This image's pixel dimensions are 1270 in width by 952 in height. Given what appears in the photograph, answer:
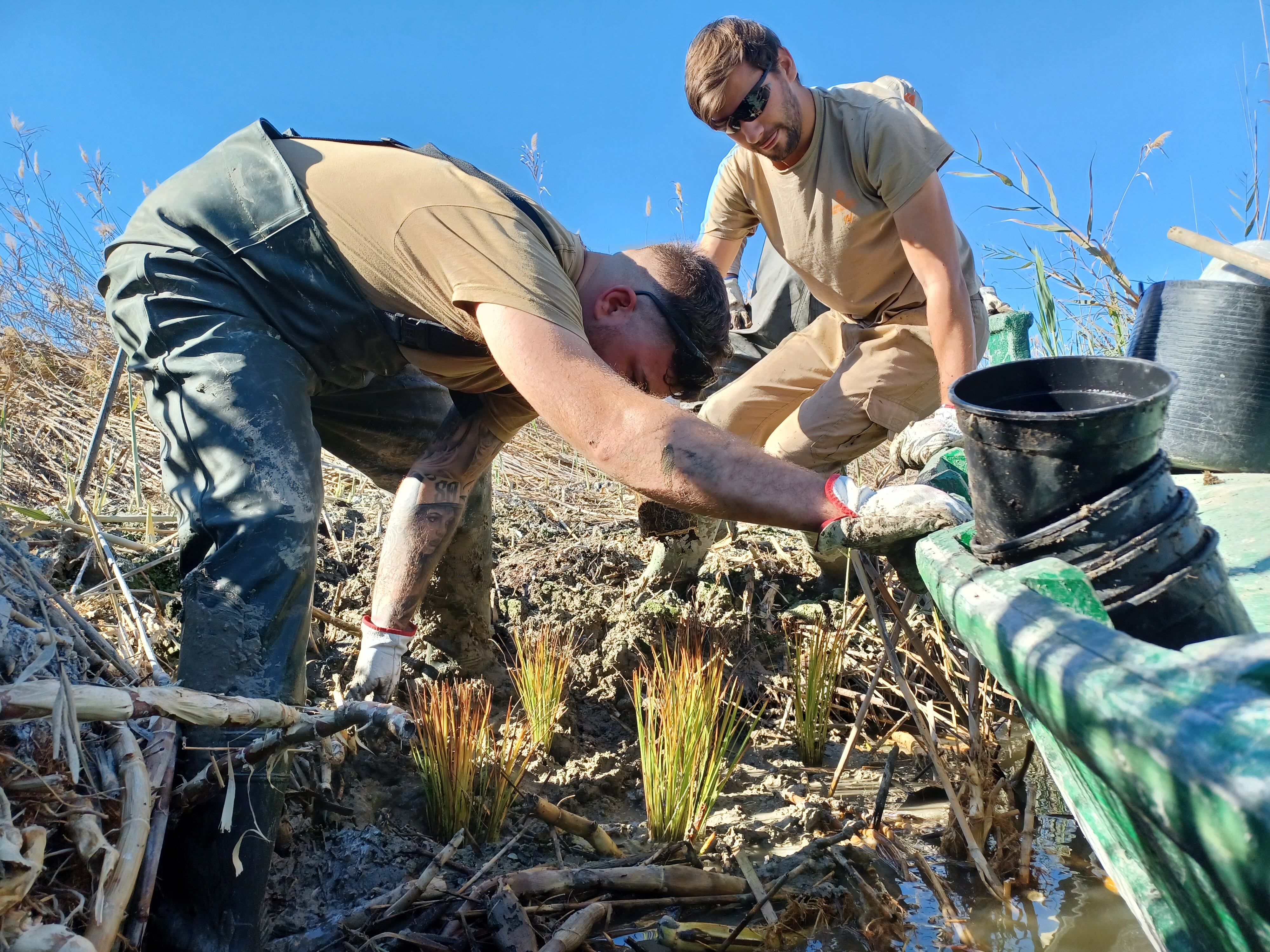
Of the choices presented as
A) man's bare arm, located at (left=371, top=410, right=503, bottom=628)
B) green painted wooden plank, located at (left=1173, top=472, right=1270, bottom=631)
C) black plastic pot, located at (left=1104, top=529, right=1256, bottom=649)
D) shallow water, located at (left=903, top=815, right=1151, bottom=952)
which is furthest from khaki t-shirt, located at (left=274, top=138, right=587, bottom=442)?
shallow water, located at (left=903, top=815, right=1151, bottom=952)

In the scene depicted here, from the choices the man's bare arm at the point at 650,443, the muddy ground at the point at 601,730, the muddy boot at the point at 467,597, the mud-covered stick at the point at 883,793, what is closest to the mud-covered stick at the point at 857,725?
the muddy ground at the point at 601,730

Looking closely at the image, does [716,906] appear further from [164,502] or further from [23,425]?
[23,425]

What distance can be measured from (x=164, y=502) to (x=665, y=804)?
3527mm

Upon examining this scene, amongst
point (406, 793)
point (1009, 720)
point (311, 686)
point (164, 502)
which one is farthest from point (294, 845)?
point (164, 502)

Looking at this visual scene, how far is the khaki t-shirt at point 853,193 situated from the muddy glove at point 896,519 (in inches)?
74.2

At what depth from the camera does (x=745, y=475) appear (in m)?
1.91

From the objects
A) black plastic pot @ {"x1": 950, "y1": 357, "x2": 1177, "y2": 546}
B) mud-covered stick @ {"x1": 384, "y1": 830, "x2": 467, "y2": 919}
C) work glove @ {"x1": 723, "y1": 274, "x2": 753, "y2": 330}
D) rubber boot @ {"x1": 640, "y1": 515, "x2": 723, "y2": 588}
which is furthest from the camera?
work glove @ {"x1": 723, "y1": 274, "x2": 753, "y2": 330}

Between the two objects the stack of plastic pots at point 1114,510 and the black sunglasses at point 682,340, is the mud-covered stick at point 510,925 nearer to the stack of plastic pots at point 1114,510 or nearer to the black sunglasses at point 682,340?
the stack of plastic pots at point 1114,510

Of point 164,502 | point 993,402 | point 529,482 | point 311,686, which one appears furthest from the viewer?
point 529,482

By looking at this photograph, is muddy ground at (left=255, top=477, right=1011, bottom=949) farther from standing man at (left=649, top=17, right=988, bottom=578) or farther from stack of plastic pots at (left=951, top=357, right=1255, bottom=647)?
stack of plastic pots at (left=951, top=357, right=1255, bottom=647)

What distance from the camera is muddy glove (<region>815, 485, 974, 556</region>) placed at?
1793 millimetres

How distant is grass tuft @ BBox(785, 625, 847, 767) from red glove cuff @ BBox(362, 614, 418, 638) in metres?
1.47

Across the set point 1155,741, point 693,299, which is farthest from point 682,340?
point 1155,741

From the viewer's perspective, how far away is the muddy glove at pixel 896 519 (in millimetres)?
1793
